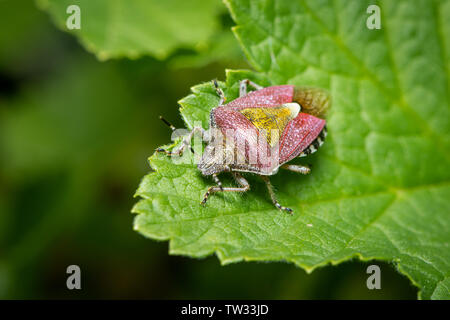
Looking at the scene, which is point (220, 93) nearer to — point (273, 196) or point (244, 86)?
point (244, 86)

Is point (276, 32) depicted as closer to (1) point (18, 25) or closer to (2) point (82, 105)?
(2) point (82, 105)

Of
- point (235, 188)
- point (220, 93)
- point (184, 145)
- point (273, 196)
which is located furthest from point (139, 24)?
point (273, 196)

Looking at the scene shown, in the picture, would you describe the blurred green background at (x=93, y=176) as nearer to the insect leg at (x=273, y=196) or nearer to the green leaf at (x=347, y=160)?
the green leaf at (x=347, y=160)

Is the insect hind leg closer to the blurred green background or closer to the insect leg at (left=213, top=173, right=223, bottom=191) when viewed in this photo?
the insect leg at (left=213, top=173, right=223, bottom=191)

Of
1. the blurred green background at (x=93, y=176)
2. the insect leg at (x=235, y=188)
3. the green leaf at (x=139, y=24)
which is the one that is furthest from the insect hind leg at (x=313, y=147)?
the green leaf at (x=139, y=24)

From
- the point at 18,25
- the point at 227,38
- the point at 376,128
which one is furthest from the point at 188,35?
the point at 18,25

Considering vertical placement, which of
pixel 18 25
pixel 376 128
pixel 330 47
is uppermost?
pixel 18 25
